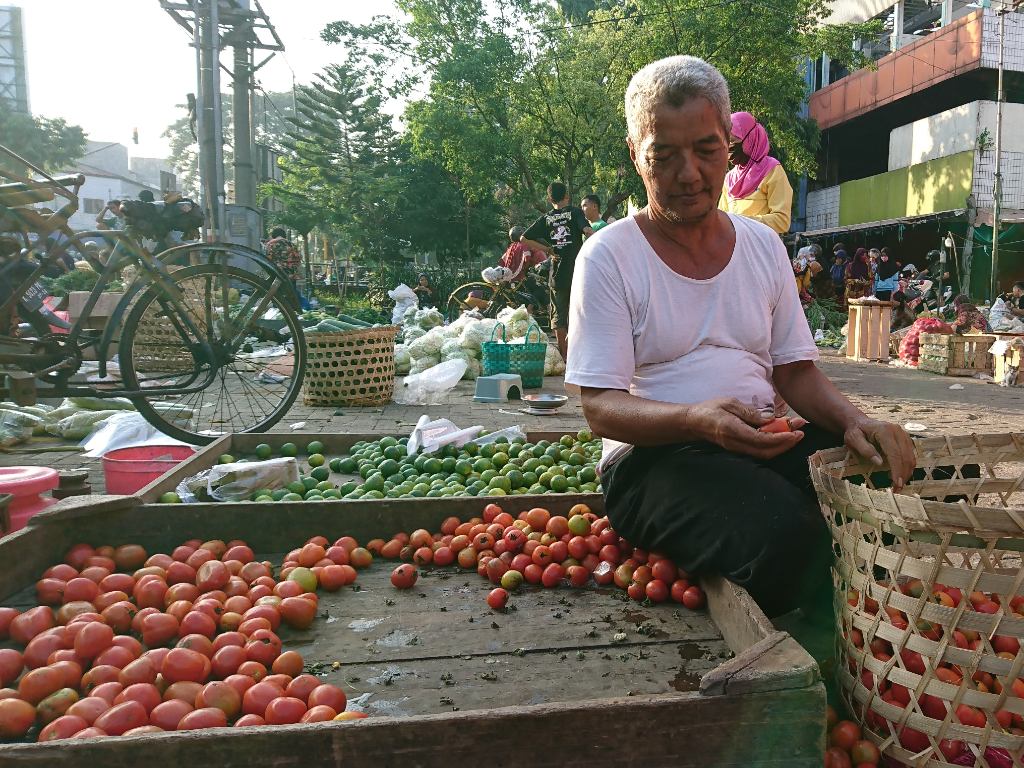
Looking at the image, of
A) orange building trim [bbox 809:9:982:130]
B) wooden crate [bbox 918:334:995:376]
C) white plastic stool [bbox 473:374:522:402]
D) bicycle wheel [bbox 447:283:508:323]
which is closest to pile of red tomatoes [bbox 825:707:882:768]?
white plastic stool [bbox 473:374:522:402]

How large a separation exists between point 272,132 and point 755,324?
8788cm

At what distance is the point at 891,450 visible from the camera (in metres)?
1.95

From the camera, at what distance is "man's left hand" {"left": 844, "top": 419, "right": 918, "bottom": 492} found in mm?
1945

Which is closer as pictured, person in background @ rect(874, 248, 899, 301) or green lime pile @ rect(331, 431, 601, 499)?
green lime pile @ rect(331, 431, 601, 499)

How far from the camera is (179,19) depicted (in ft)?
62.6

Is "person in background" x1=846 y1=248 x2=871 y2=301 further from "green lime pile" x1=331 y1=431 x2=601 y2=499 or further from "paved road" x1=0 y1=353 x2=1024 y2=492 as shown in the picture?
"green lime pile" x1=331 y1=431 x2=601 y2=499

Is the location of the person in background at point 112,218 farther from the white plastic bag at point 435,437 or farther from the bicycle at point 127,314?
the white plastic bag at point 435,437

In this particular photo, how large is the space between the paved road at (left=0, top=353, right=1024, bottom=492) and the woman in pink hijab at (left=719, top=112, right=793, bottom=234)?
74.0 inches

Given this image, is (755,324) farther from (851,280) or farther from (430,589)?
(851,280)

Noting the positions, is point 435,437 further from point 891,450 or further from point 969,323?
point 969,323

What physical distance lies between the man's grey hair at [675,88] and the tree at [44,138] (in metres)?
40.9

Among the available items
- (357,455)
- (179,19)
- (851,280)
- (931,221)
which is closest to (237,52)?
(179,19)

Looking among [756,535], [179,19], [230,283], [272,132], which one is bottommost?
[756,535]

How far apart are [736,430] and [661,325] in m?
0.52
